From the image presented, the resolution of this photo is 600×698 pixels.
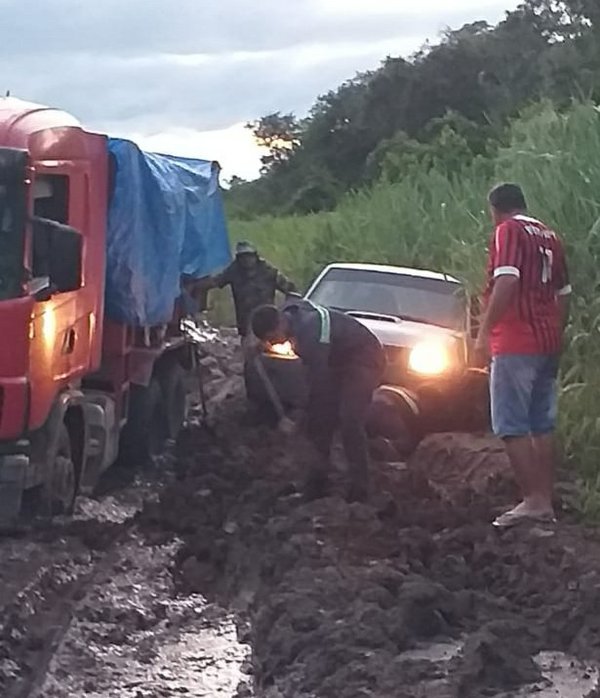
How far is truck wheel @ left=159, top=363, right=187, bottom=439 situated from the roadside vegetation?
281cm

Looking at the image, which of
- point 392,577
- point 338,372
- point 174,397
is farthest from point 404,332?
point 392,577

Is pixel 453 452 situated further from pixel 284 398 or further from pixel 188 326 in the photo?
pixel 188 326

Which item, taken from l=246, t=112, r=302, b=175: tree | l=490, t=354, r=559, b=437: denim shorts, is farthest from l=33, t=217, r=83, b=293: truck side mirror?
l=246, t=112, r=302, b=175: tree

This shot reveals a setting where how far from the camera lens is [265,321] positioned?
9.20 meters

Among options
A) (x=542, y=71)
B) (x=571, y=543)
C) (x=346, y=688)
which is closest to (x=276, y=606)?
(x=346, y=688)

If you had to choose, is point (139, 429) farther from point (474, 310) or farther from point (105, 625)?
point (105, 625)

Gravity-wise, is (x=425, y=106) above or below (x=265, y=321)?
above

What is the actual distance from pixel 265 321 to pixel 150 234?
13.3 feet

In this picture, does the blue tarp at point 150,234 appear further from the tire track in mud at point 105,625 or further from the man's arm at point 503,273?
the man's arm at point 503,273

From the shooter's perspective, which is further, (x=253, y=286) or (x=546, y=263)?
(x=253, y=286)

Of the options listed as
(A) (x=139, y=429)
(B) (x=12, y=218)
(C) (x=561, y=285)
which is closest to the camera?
(B) (x=12, y=218)

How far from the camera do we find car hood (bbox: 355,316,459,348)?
41.1ft

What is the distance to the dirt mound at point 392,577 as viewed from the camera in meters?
6.52

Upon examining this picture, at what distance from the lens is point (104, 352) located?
12180mm
